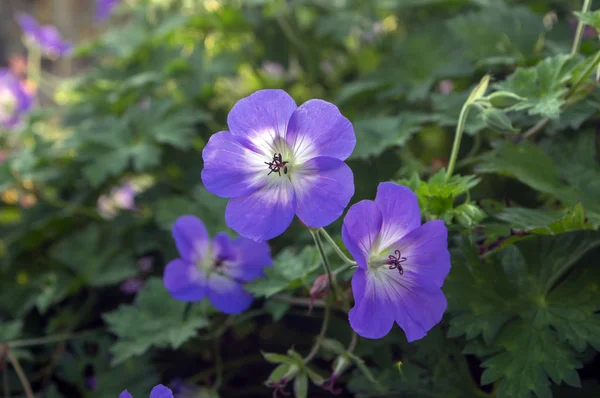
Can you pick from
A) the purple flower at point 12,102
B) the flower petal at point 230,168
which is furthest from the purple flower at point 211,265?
the purple flower at point 12,102

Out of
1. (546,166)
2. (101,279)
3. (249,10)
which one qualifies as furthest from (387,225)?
(249,10)

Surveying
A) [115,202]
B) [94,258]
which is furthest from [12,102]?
[94,258]

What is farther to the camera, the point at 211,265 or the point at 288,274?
the point at 211,265

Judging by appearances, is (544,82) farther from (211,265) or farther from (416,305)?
(211,265)

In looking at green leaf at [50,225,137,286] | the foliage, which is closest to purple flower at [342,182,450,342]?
the foliage

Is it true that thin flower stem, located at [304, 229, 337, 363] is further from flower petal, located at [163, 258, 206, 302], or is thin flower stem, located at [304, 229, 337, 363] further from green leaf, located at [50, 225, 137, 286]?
green leaf, located at [50, 225, 137, 286]

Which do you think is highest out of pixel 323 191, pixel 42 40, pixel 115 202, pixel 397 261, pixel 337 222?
pixel 42 40
